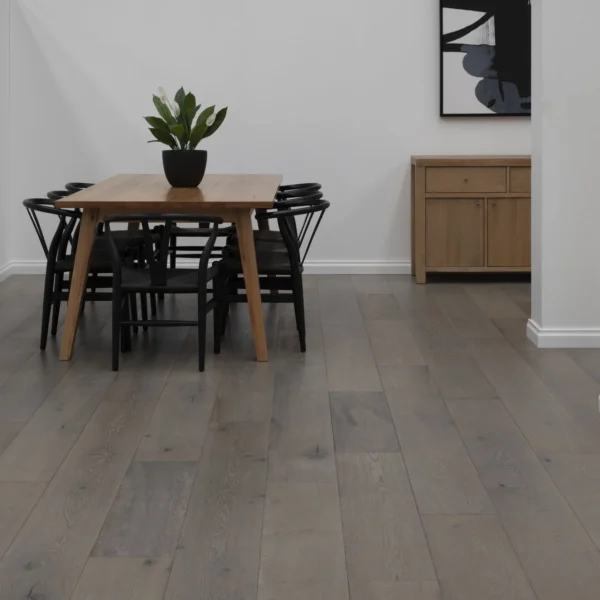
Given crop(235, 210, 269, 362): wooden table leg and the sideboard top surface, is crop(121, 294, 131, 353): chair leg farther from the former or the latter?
the sideboard top surface

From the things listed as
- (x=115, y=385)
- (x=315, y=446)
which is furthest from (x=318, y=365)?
(x=315, y=446)

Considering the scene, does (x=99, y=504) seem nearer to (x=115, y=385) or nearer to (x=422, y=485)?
(x=422, y=485)

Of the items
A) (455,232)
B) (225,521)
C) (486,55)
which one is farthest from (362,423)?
(486,55)

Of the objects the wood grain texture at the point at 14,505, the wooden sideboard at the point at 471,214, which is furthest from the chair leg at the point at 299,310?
the wooden sideboard at the point at 471,214

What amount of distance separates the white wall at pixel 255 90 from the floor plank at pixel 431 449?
300 centimetres

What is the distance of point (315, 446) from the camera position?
335cm

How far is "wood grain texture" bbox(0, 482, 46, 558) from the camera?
263 cm

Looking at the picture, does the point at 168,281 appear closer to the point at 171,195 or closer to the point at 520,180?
the point at 171,195

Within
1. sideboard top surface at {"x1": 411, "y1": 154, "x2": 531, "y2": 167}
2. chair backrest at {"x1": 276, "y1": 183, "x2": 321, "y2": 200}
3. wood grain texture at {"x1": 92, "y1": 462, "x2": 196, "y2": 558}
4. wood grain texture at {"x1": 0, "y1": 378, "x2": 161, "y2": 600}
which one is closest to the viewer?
wood grain texture at {"x1": 0, "y1": 378, "x2": 161, "y2": 600}

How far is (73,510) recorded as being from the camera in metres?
2.79

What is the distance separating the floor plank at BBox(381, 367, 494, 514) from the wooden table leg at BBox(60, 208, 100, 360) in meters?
1.38

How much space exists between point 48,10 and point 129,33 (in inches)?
21.6

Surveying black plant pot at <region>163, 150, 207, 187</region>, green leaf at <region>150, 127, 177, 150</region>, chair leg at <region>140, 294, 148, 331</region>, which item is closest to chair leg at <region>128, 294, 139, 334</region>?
chair leg at <region>140, 294, 148, 331</region>

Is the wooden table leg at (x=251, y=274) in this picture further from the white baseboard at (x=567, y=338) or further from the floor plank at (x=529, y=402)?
the white baseboard at (x=567, y=338)
